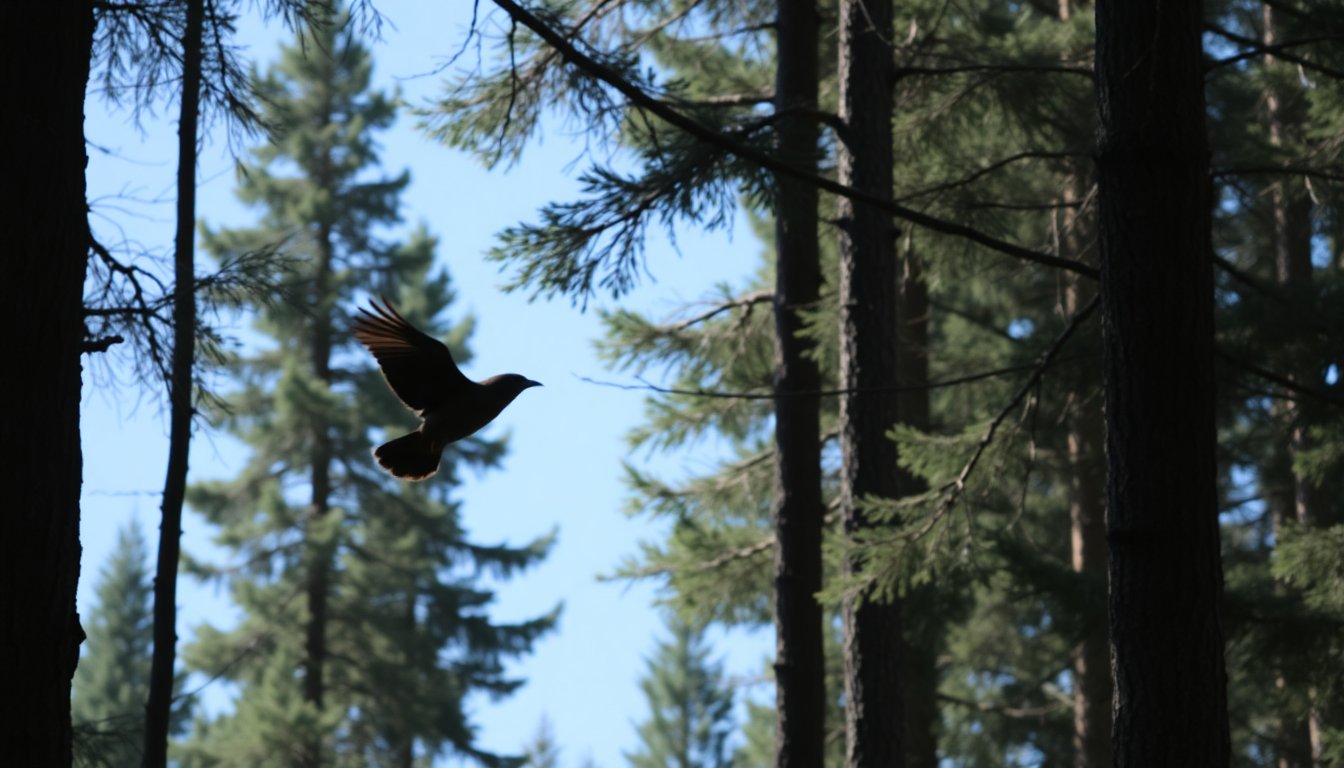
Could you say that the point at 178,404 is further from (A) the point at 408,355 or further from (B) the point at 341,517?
(B) the point at 341,517

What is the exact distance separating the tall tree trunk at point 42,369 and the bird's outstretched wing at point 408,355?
973mm

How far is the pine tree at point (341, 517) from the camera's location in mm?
24359

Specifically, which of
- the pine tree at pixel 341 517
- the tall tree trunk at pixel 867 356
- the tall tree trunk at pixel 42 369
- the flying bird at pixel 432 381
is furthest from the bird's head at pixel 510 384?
the pine tree at pixel 341 517

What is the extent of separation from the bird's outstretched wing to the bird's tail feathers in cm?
18

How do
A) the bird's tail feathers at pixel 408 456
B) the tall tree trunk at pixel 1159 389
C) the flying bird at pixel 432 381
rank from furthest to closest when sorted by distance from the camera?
the tall tree trunk at pixel 1159 389
the bird's tail feathers at pixel 408 456
the flying bird at pixel 432 381

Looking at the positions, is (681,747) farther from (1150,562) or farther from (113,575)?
(1150,562)

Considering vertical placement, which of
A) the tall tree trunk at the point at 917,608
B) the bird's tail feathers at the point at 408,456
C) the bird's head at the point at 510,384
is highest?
the tall tree trunk at the point at 917,608

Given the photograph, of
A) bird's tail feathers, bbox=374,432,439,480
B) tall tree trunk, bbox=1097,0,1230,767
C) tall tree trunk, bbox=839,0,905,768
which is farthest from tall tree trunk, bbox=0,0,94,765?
tall tree trunk, bbox=839,0,905,768

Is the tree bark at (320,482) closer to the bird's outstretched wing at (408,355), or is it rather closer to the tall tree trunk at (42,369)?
the tall tree trunk at (42,369)

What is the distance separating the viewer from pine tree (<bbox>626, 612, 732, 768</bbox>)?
117ft

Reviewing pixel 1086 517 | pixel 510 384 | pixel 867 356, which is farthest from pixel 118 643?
pixel 510 384

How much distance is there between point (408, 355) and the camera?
3.99 m

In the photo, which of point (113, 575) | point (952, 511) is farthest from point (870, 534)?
point (113, 575)

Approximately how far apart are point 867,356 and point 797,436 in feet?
3.55
